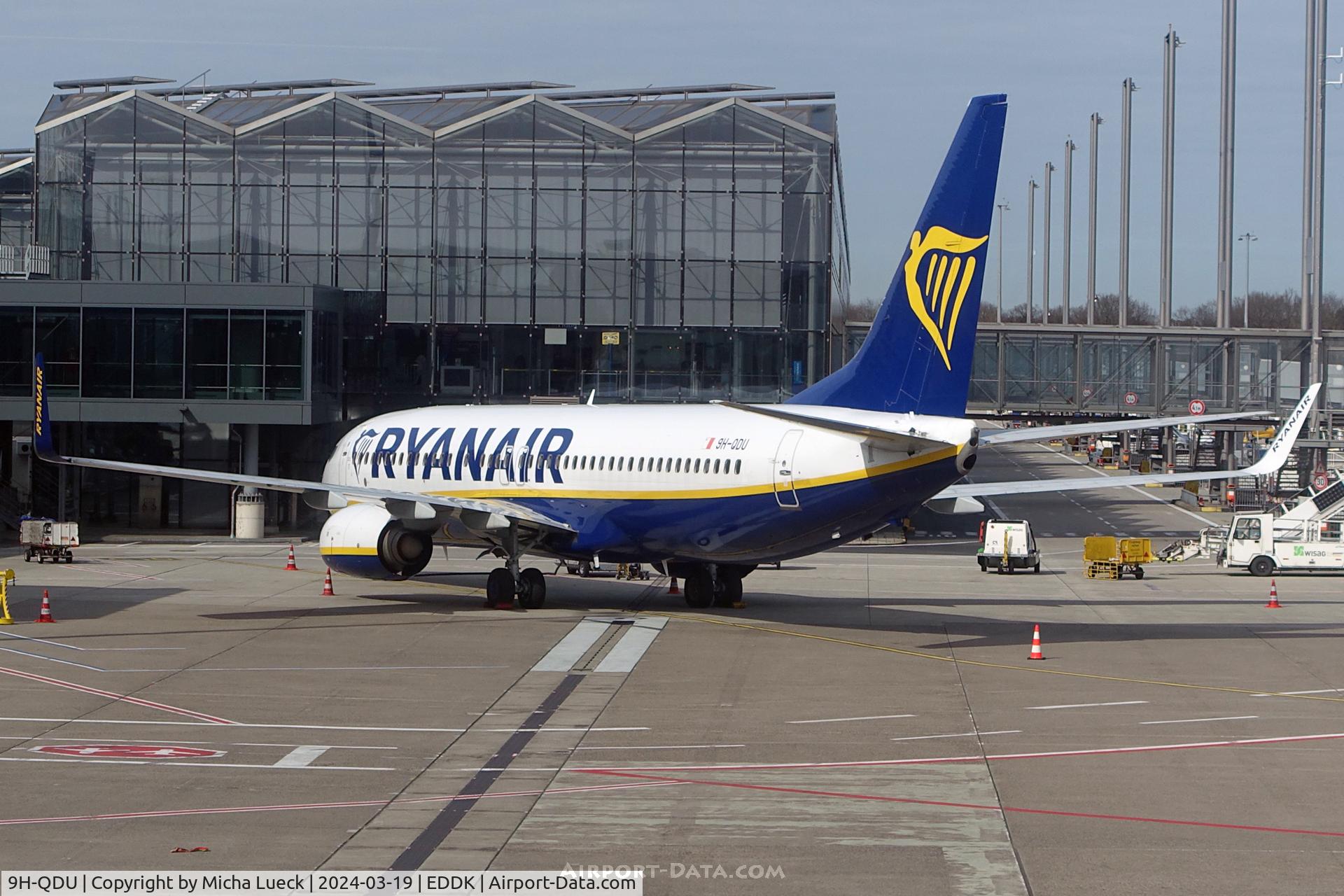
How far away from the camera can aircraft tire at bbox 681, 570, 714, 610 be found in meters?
35.1

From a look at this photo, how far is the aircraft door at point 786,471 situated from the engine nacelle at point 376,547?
887 cm

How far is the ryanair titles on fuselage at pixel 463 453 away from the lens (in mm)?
35625

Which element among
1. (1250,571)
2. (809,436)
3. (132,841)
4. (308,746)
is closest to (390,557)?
(809,436)

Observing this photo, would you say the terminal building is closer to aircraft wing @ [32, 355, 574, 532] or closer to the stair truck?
the stair truck

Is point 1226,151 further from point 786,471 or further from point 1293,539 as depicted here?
point 786,471

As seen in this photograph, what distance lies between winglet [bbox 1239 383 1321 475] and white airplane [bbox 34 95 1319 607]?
0.26 ft

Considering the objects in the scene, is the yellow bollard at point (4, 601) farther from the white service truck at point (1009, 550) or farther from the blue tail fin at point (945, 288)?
the white service truck at point (1009, 550)

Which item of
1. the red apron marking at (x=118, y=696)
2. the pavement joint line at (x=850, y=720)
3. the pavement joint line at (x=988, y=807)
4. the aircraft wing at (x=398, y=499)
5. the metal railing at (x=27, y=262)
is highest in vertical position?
the metal railing at (x=27, y=262)

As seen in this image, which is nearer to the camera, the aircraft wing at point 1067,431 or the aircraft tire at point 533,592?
the aircraft wing at point 1067,431

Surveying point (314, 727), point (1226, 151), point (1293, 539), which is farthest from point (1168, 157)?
point (314, 727)

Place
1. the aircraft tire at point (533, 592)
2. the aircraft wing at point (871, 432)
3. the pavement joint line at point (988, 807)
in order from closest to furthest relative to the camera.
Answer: the pavement joint line at point (988, 807) → the aircraft wing at point (871, 432) → the aircraft tire at point (533, 592)
